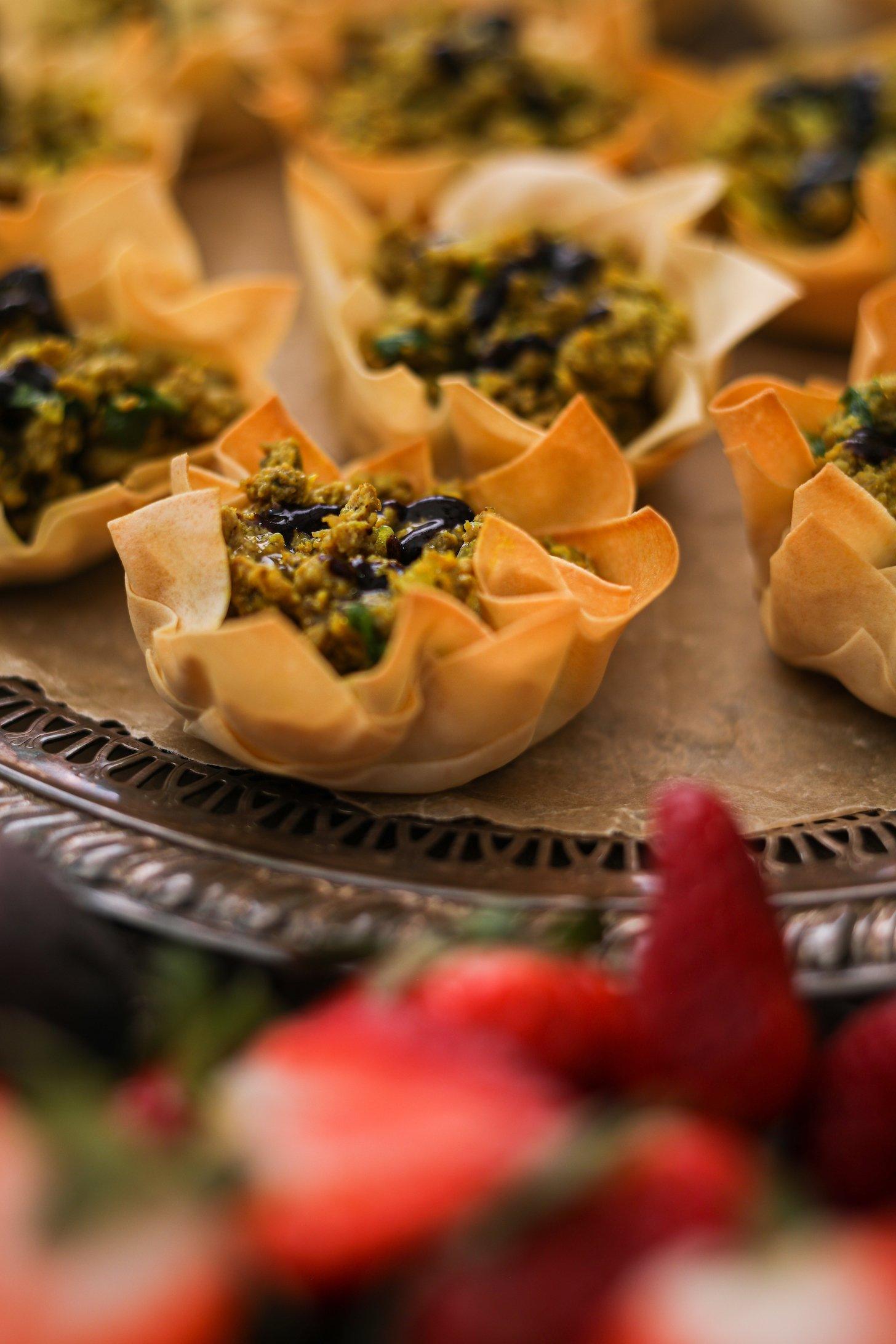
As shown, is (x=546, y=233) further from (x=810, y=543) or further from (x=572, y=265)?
(x=810, y=543)

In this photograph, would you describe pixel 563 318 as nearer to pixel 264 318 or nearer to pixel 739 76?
pixel 264 318

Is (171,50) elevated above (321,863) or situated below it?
above

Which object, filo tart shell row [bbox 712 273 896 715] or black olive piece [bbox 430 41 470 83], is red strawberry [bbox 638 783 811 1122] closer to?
filo tart shell row [bbox 712 273 896 715]

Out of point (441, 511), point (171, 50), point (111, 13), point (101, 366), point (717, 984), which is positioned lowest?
point (717, 984)

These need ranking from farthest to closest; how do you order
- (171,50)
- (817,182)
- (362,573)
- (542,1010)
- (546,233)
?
1. (171,50)
2. (817,182)
3. (546,233)
4. (362,573)
5. (542,1010)

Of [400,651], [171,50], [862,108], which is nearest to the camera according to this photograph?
[400,651]

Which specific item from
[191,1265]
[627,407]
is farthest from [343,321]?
[191,1265]

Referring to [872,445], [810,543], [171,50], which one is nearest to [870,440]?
[872,445]
